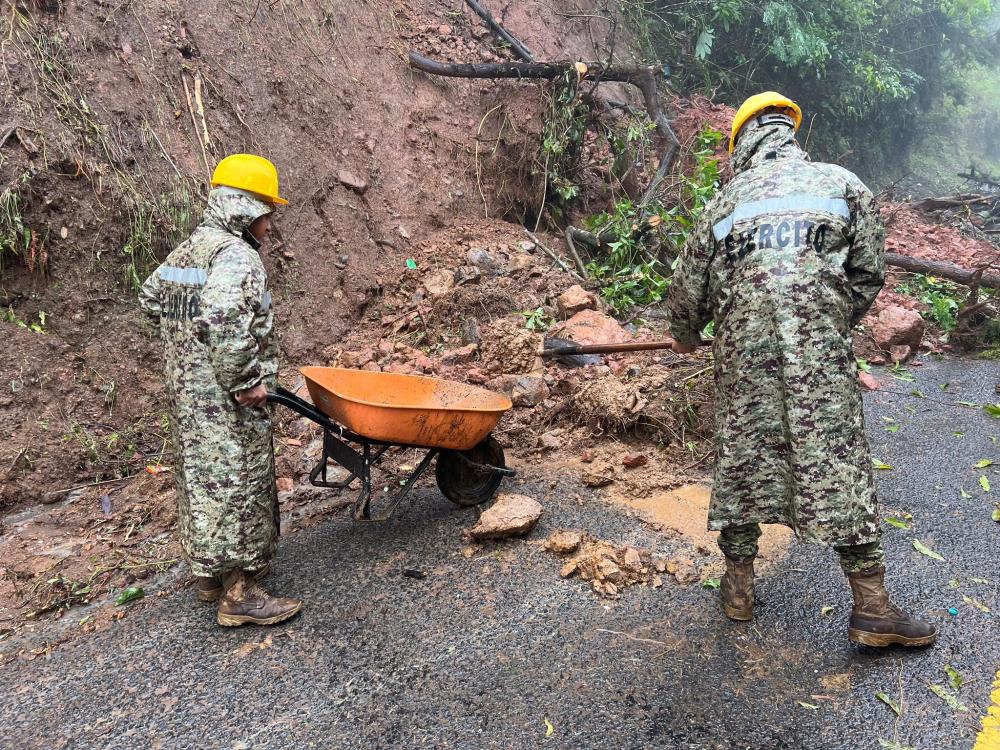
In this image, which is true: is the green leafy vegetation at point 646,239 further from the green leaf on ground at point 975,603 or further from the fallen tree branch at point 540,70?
the green leaf on ground at point 975,603

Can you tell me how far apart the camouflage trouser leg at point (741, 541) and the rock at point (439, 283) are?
3952 mm

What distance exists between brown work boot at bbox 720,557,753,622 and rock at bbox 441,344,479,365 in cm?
323

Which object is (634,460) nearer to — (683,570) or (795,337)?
(683,570)

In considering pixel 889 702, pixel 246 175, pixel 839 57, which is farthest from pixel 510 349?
pixel 839 57

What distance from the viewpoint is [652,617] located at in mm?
3068

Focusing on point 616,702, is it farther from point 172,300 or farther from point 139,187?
point 139,187

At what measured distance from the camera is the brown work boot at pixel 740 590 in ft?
9.67

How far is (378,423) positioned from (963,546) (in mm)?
3128

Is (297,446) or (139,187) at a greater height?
(139,187)

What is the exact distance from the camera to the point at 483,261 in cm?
673

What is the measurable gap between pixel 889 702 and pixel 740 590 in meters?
0.67

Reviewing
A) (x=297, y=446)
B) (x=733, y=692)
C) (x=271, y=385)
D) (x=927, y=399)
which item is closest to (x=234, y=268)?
(x=271, y=385)

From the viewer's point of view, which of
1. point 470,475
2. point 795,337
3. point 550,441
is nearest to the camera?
point 795,337

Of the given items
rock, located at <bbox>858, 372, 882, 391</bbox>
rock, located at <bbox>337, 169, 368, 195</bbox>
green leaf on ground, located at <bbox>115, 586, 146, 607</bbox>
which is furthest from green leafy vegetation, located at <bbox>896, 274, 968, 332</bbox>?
green leaf on ground, located at <bbox>115, 586, 146, 607</bbox>
